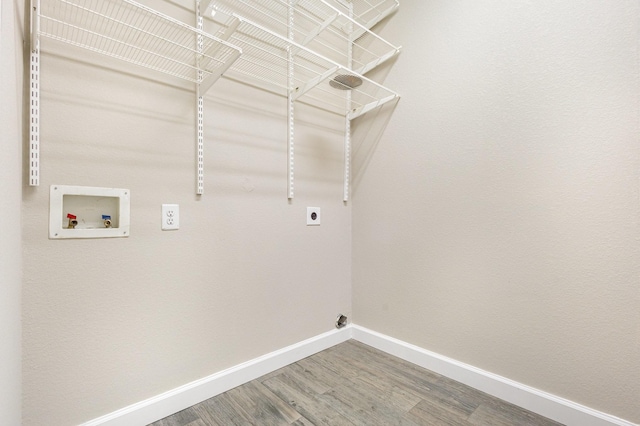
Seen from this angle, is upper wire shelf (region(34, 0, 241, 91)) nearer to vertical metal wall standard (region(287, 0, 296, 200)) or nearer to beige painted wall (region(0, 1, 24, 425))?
beige painted wall (region(0, 1, 24, 425))

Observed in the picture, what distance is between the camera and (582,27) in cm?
128

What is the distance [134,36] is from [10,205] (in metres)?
0.83

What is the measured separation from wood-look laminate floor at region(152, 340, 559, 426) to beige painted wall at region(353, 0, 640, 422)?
0.64ft

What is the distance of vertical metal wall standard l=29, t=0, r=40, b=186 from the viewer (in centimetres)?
104

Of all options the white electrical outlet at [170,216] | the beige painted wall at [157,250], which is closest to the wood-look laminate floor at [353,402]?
the beige painted wall at [157,250]

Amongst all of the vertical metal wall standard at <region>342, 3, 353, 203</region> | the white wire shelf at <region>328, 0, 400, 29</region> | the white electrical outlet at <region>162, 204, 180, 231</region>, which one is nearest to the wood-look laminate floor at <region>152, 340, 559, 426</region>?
the white electrical outlet at <region>162, 204, 180, 231</region>

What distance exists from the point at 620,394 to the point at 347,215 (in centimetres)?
160

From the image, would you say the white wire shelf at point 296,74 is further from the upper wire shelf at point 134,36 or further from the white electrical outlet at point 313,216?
the white electrical outlet at point 313,216

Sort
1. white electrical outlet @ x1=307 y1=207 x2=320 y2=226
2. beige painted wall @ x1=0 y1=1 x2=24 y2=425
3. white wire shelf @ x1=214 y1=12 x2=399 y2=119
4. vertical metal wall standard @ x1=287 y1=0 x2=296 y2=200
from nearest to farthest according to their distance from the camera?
beige painted wall @ x1=0 y1=1 x2=24 y2=425, white wire shelf @ x1=214 y1=12 x2=399 y2=119, vertical metal wall standard @ x1=287 y1=0 x2=296 y2=200, white electrical outlet @ x1=307 y1=207 x2=320 y2=226

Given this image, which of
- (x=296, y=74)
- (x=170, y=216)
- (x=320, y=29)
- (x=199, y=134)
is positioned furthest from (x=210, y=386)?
(x=320, y=29)

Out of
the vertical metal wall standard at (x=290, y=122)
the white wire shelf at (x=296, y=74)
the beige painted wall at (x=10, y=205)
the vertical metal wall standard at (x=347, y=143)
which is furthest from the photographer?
the vertical metal wall standard at (x=347, y=143)

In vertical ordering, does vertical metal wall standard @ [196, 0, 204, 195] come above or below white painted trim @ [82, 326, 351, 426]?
above

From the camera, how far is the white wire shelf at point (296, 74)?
1.53m

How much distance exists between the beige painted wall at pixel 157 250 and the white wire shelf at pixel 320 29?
0.41m
